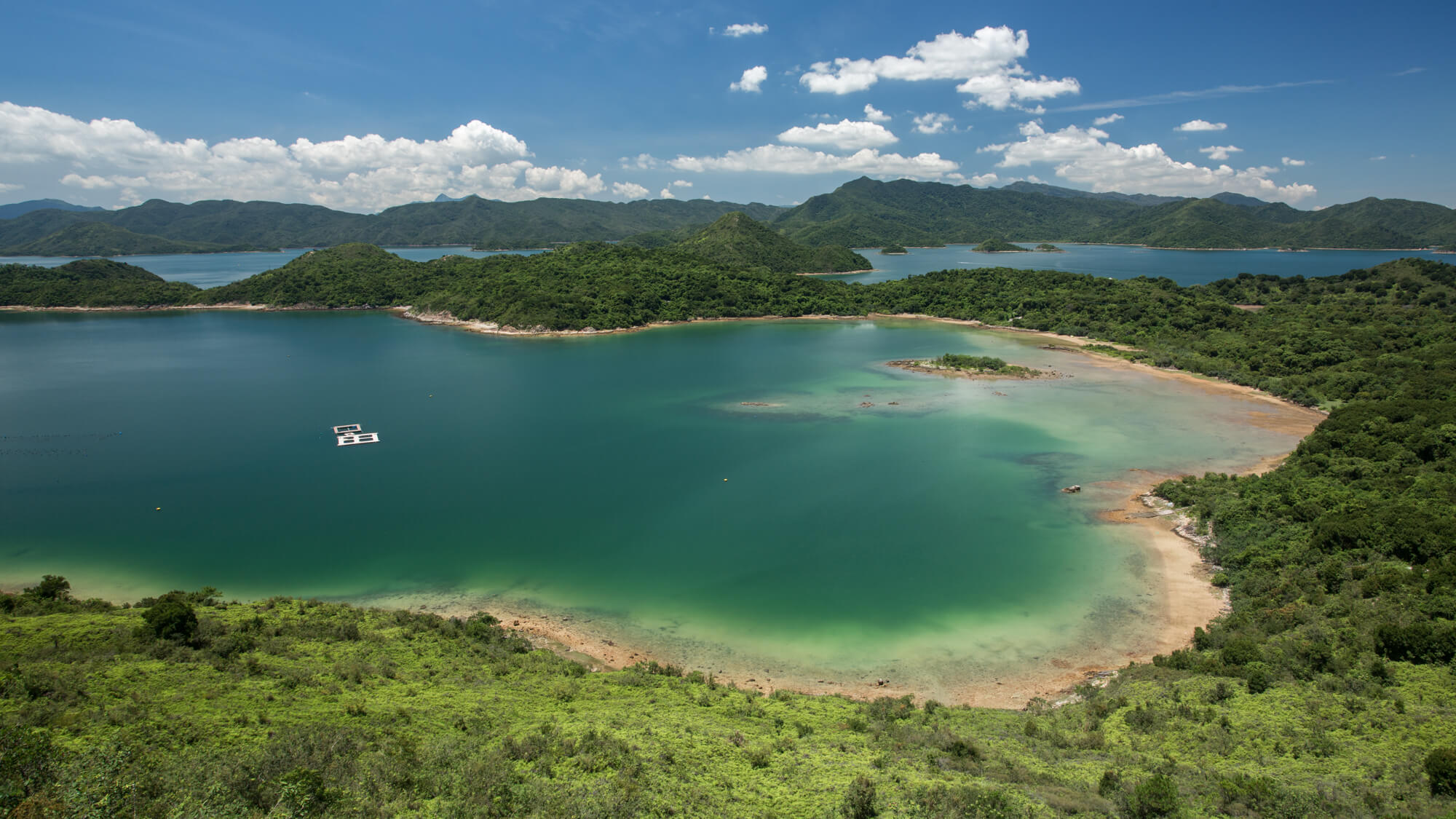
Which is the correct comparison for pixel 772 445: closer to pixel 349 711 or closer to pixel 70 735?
pixel 349 711

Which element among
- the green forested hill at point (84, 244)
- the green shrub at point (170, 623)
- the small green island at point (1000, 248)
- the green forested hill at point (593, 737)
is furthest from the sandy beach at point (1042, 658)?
the green forested hill at point (84, 244)

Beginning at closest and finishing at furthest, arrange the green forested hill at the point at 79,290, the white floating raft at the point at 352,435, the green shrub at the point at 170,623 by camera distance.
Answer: the green shrub at the point at 170,623 → the white floating raft at the point at 352,435 → the green forested hill at the point at 79,290

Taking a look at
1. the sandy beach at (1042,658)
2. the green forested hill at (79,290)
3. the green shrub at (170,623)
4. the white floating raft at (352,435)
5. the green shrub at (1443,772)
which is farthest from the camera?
the green forested hill at (79,290)

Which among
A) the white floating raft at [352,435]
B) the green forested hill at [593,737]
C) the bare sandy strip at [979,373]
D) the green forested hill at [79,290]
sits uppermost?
the green forested hill at [79,290]

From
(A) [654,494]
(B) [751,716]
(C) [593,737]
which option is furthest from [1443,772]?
(A) [654,494]

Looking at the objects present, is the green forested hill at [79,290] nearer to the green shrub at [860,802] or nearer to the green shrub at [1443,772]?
the green shrub at [860,802]

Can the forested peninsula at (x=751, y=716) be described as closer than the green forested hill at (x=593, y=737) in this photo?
No
